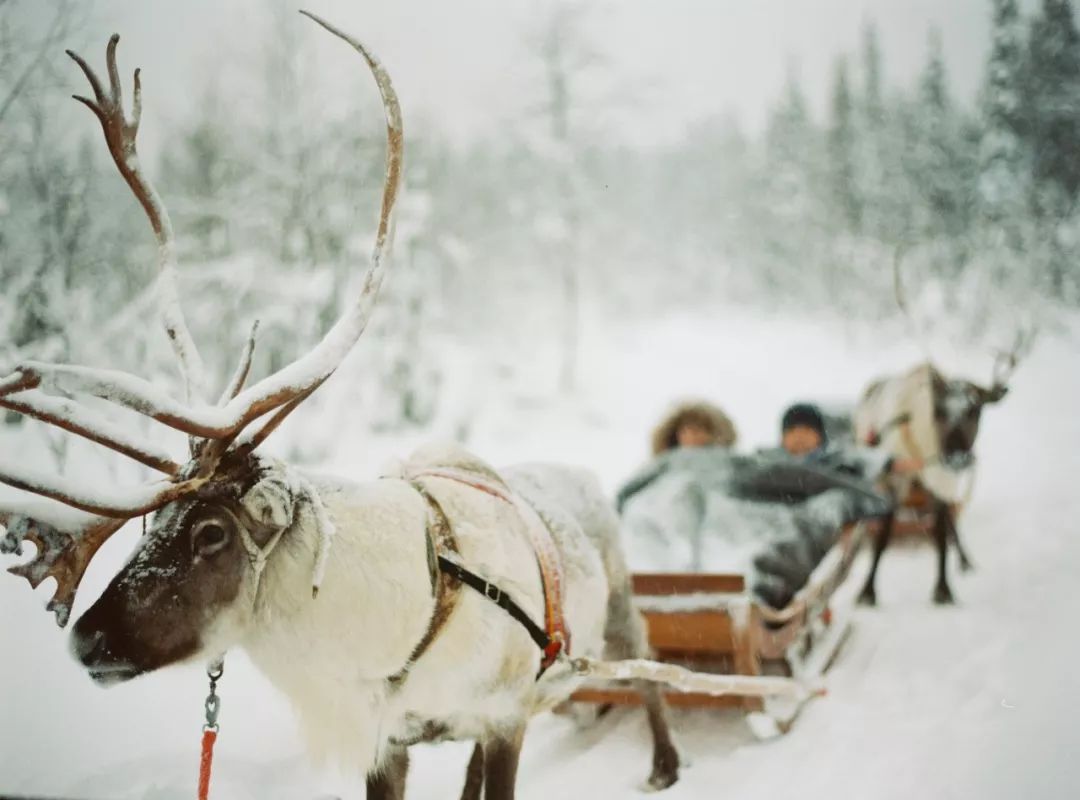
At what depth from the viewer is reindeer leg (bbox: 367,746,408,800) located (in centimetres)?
177

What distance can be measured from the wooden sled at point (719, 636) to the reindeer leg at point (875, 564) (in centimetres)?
145

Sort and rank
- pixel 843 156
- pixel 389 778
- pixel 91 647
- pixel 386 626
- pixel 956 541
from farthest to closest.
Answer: pixel 843 156 → pixel 956 541 → pixel 389 778 → pixel 386 626 → pixel 91 647

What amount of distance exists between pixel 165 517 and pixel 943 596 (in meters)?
4.02

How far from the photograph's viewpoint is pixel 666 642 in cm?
279

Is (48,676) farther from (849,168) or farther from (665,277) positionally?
(665,277)

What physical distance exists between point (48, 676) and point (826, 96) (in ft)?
16.5

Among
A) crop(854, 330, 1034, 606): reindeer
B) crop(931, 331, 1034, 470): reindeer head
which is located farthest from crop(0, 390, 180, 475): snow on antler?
crop(931, 331, 1034, 470): reindeer head

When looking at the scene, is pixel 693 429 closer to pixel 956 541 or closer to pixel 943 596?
pixel 943 596

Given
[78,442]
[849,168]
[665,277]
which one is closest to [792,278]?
[665,277]

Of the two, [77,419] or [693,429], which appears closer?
[77,419]

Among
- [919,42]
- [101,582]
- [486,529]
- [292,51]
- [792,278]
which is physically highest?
[292,51]

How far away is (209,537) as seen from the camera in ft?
4.58

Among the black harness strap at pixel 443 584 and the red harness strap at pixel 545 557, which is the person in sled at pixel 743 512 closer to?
the red harness strap at pixel 545 557

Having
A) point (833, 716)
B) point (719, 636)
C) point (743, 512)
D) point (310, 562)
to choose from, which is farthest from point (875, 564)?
point (310, 562)
